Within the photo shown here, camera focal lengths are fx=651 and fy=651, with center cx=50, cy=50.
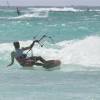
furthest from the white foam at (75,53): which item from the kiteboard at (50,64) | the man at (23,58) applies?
the man at (23,58)

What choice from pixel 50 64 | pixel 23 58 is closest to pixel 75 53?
pixel 50 64

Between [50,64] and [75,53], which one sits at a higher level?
[50,64]

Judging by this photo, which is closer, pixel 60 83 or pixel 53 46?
pixel 60 83

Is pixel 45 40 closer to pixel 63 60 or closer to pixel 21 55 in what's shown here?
pixel 63 60

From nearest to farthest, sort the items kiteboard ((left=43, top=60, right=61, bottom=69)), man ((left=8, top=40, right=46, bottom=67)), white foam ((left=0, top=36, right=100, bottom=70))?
kiteboard ((left=43, top=60, right=61, bottom=69)) < man ((left=8, top=40, right=46, bottom=67)) < white foam ((left=0, top=36, right=100, bottom=70))

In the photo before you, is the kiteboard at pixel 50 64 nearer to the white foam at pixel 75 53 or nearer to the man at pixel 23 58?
the man at pixel 23 58

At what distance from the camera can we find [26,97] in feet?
50.0

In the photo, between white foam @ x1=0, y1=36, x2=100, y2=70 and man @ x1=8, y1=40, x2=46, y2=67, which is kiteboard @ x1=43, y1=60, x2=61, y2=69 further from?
white foam @ x1=0, y1=36, x2=100, y2=70

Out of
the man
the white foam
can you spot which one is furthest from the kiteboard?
the white foam

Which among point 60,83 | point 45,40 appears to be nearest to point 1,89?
point 60,83

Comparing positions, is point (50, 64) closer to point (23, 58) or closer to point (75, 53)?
point (23, 58)

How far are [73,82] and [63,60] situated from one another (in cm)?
598

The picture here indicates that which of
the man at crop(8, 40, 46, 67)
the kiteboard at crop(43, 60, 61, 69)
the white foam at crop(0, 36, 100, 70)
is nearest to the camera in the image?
the kiteboard at crop(43, 60, 61, 69)

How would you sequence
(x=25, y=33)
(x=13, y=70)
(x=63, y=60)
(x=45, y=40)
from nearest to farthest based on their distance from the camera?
(x=13, y=70)
(x=63, y=60)
(x=45, y=40)
(x=25, y=33)
